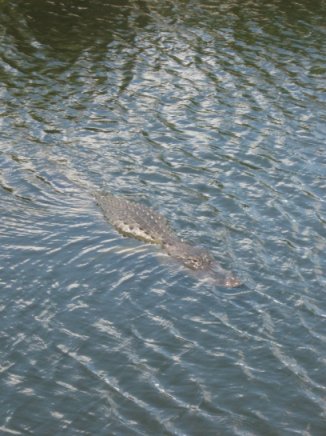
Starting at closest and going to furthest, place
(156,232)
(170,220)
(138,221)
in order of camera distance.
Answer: (156,232), (138,221), (170,220)

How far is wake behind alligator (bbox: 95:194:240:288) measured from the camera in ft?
41.9

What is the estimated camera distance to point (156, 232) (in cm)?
1384

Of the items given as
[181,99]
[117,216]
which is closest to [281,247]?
[117,216]

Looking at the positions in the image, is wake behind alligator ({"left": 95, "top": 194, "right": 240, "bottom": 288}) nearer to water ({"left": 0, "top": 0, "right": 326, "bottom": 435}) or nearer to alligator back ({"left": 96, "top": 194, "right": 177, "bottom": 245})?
alligator back ({"left": 96, "top": 194, "right": 177, "bottom": 245})

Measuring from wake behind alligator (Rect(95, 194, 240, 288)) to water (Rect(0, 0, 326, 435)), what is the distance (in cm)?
20

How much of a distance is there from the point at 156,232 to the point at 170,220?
59 centimetres

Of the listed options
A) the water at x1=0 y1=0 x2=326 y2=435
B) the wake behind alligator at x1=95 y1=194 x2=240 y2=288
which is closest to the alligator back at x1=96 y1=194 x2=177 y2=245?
the wake behind alligator at x1=95 y1=194 x2=240 y2=288

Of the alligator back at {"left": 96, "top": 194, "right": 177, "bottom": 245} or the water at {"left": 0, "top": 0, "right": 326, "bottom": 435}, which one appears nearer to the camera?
the water at {"left": 0, "top": 0, "right": 326, "bottom": 435}

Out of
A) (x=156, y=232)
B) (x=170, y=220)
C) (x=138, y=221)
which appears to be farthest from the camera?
(x=170, y=220)

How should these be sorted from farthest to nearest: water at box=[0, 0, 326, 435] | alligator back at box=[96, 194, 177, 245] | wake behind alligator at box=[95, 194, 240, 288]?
alligator back at box=[96, 194, 177, 245], wake behind alligator at box=[95, 194, 240, 288], water at box=[0, 0, 326, 435]

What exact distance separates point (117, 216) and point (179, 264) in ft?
5.67

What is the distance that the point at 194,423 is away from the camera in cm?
974

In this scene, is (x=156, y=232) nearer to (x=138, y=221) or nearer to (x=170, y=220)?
(x=138, y=221)

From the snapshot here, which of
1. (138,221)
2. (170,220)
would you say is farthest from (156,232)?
(170,220)
